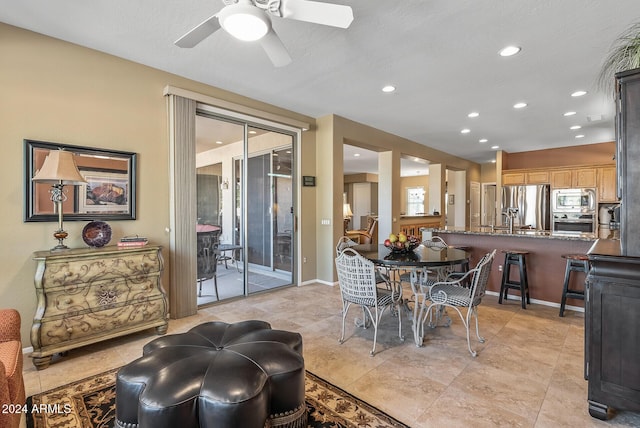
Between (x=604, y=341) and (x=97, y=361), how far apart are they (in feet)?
11.8

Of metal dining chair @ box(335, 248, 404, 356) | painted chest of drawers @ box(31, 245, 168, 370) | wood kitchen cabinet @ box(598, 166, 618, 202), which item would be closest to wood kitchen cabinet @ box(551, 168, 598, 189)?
wood kitchen cabinet @ box(598, 166, 618, 202)

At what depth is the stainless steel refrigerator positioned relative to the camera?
7520 millimetres

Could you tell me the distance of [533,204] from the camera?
7594mm

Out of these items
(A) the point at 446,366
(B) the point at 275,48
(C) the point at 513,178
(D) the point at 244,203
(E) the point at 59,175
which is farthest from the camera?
(C) the point at 513,178

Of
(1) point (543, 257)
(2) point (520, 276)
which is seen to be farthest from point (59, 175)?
(1) point (543, 257)

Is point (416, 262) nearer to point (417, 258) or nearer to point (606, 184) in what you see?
point (417, 258)

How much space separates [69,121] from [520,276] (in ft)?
17.1

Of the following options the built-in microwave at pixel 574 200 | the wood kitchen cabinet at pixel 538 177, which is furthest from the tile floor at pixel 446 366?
the wood kitchen cabinet at pixel 538 177

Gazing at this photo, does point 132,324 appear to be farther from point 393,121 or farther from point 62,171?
point 393,121

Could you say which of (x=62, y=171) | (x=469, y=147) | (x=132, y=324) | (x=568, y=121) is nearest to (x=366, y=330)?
(x=132, y=324)

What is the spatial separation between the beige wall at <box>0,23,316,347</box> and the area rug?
112 cm

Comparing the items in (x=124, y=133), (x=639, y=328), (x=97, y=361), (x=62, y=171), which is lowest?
(x=97, y=361)

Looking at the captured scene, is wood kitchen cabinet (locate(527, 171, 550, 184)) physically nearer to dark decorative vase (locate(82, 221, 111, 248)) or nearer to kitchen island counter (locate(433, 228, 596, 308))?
kitchen island counter (locate(433, 228, 596, 308))

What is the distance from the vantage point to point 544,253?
4.11 metres
